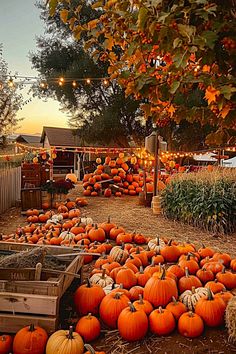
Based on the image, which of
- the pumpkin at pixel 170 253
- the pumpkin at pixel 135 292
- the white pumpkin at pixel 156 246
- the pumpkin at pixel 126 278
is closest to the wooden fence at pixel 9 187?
the white pumpkin at pixel 156 246

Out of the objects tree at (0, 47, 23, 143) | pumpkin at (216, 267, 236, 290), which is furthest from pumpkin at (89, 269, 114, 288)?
tree at (0, 47, 23, 143)

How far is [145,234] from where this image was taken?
5949mm

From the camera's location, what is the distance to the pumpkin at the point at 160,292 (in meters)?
2.90

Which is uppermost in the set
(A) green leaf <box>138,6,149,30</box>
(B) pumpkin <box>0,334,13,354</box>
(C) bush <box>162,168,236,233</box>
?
(A) green leaf <box>138,6,149,30</box>

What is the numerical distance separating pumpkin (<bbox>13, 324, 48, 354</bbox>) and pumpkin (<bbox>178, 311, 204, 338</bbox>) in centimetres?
102

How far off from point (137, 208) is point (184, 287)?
554cm

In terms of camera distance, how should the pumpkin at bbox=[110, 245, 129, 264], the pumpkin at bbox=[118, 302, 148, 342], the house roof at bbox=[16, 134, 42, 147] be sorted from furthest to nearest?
the house roof at bbox=[16, 134, 42, 147] < the pumpkin at bbox=[110, 245, 129, 264] < the pumpkin at bbox=[118, 302, 148, 342]

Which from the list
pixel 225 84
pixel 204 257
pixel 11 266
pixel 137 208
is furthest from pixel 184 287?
pixel 137 208

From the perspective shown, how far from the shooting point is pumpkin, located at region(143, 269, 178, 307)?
9.53 feet

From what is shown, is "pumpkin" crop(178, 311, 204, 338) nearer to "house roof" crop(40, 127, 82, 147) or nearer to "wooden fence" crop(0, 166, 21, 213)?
"wooden fence" crop(0, 166, 21, 213)

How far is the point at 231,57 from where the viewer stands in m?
1.66

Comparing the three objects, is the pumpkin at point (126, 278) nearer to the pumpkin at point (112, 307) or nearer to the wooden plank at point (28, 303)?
the pumpkin at point (112, 307)

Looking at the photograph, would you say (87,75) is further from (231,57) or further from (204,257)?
(231,57)

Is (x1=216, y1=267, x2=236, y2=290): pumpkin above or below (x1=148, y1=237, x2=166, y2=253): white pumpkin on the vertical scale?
below
